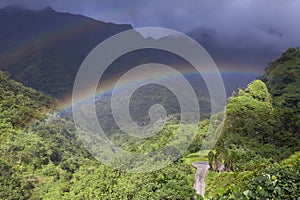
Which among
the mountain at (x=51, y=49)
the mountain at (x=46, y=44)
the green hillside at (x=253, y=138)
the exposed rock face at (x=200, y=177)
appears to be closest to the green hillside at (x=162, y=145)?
the green hillside at (x=253, y=138)

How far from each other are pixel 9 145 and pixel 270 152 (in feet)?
53.9

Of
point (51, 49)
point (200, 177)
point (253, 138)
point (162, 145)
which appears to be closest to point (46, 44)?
point (51, 49)

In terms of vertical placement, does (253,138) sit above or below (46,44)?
below

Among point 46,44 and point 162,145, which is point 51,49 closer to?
point 46,44

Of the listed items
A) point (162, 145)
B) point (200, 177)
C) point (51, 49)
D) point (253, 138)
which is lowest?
point (200, 177)

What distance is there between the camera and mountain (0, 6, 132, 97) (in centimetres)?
5675

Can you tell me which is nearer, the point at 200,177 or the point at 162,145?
the point at 200,177

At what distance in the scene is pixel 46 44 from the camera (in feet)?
233

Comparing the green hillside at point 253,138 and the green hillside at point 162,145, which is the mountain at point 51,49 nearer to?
the green hillside at point 162,145

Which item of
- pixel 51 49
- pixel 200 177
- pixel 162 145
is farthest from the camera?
pixel 51 49

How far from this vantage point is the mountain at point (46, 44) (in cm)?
5675

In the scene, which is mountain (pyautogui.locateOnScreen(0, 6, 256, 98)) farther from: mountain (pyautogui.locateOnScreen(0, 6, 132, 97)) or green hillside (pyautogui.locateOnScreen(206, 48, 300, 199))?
green hillside (pyautogui.locateOnScreen(206, 48, 300, 199))

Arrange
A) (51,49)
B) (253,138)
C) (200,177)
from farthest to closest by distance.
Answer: (51,49)
(253,138)
(200,177)

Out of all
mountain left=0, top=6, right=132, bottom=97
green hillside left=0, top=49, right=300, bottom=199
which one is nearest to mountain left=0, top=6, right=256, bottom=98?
mountain left=0, top=6, right=132, bottom=97
